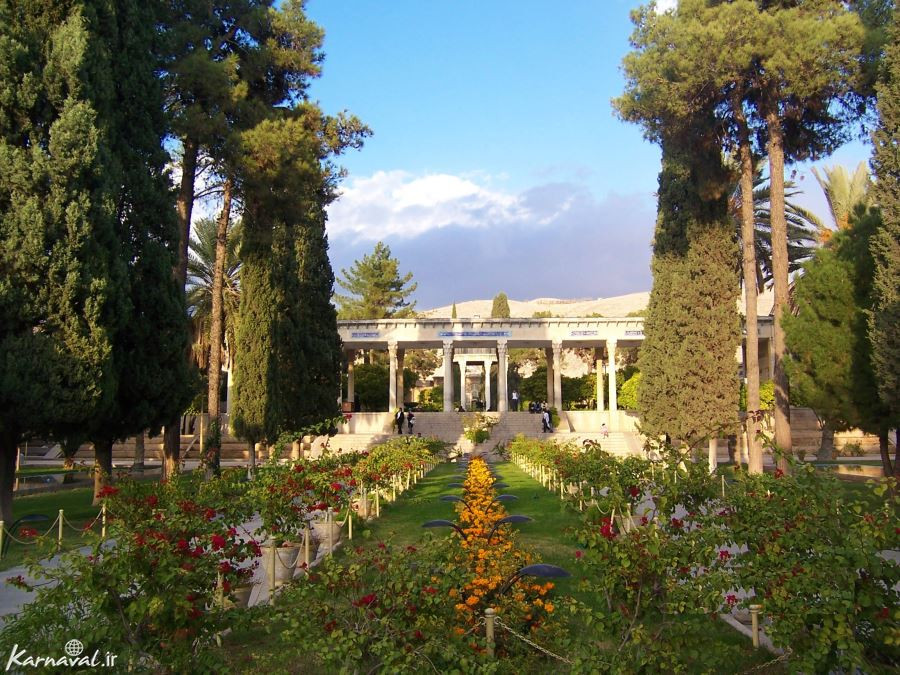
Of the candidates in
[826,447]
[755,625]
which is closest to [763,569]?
[755,625]

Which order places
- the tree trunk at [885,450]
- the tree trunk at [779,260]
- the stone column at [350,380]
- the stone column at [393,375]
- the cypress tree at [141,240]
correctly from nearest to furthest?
the cypress tree at [141,240] → the tree trunk at [779,260] → the tree trunk at [885,450] → the stone column at [393,375] → the stone column at [350,380]

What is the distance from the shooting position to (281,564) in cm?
779

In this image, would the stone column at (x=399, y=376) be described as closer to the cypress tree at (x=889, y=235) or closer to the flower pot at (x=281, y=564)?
the cypress tree at (x=889, y=235)

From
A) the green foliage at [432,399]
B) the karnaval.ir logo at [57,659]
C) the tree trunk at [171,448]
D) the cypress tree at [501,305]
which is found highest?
the cypress tree at [501,305]

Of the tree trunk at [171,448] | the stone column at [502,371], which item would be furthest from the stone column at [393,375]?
the tree trunk at [171,448]

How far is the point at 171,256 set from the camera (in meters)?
13.5

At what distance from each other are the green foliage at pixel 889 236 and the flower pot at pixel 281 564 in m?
11.0

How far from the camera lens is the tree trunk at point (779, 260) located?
656 inches

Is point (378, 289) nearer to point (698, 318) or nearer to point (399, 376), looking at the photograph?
point (399, 376)

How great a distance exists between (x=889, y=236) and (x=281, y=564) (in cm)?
1198

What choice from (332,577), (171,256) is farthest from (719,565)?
(171,256)

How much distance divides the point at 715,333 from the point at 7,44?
65.3 ft

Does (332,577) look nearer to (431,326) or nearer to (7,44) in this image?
(7,44)

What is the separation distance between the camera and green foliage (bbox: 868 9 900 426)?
1284 centimetres
